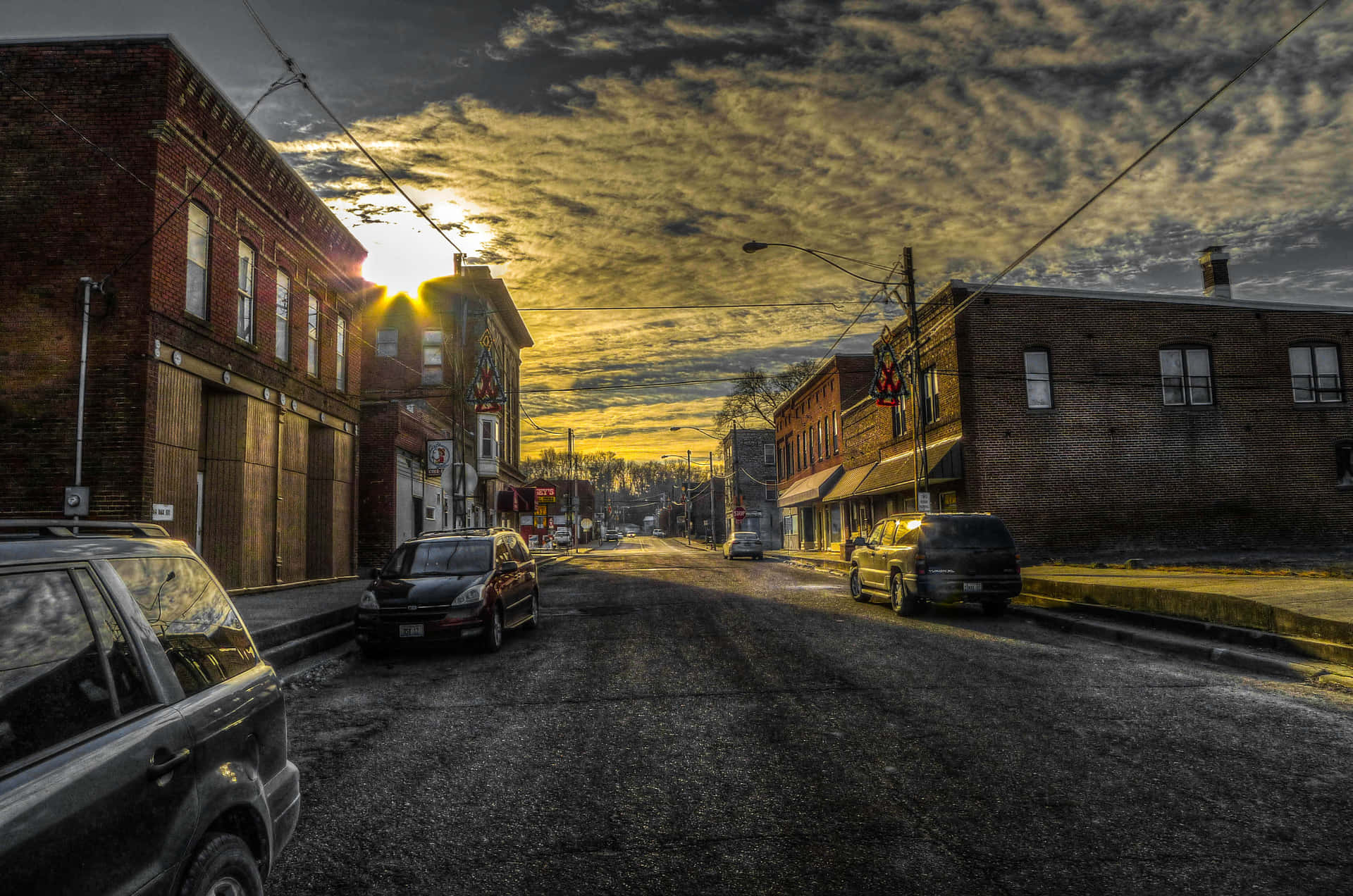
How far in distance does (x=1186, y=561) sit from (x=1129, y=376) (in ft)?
20.8

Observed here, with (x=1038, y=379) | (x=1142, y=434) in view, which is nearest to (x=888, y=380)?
(x=1038, y=379)

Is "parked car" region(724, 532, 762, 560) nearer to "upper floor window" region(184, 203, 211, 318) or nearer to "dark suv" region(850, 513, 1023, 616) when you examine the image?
"dark suv" region(850, 513, 1023, 616)

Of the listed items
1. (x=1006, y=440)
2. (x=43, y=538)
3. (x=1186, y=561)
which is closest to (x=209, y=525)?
(x=43, y=538)

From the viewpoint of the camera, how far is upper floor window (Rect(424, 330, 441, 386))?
38.7 m

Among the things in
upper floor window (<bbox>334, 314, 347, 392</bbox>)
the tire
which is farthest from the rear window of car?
upper floor window (<bbox>334, 314, 347, 392</bbox>)

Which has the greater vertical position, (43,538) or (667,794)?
(43,538)

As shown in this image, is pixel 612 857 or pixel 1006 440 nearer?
pixel 612 857

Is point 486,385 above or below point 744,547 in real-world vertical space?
above

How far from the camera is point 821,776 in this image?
18.1 ft

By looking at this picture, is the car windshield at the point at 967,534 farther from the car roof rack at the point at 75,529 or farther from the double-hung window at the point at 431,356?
the double-hung window at the point at 431,356

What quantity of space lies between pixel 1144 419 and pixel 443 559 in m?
22.2

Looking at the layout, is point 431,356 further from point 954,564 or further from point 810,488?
point 954,564

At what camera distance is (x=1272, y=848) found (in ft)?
14.0

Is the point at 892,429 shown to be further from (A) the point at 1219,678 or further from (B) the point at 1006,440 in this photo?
(A) the point at 1219,678
